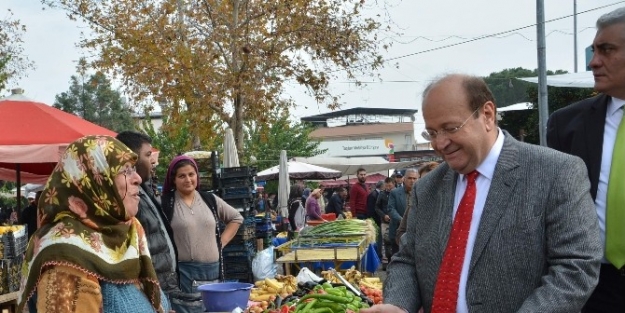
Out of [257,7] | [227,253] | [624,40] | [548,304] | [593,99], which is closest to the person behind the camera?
[548,304]

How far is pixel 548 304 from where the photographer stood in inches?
85.8

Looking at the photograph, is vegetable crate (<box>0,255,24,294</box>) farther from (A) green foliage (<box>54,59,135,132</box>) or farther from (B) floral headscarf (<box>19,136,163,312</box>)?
(A) green foliage (<box>54,59,135,132</box>)

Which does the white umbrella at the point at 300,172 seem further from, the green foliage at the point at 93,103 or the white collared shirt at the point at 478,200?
the green foliage at the point at 93,103

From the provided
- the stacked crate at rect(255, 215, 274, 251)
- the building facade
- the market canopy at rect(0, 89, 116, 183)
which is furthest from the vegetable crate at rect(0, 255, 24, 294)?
the building facade

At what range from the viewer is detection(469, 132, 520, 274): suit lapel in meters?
2.32

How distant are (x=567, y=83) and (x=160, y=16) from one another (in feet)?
35.2

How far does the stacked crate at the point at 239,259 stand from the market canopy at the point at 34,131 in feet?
8.85

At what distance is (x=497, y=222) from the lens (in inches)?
91.3

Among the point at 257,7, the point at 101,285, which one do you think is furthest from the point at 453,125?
the point at 257,7

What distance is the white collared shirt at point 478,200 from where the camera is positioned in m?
2.38

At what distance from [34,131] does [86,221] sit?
210 inches

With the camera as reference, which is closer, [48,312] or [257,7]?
[48,312]

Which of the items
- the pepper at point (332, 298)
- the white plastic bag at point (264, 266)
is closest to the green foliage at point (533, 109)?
the white plastic bag at point (264, 266)

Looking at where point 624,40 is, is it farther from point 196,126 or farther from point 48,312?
point 196,126
